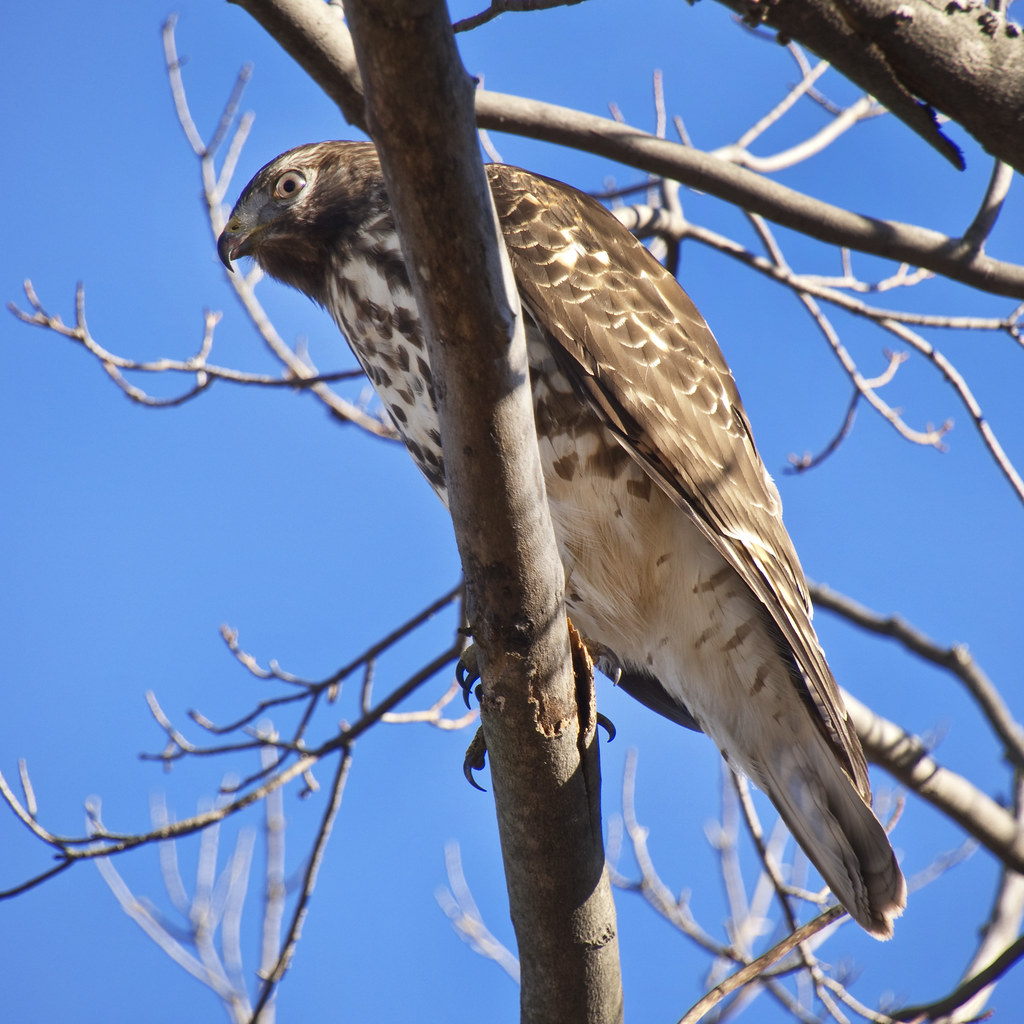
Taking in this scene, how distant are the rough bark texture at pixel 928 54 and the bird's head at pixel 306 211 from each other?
160 centimetres

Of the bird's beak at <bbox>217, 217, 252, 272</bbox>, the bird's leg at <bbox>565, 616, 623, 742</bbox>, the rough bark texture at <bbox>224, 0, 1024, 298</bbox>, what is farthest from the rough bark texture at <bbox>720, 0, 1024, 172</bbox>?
the bird's beak at <bbox>217, 217, 252, 272</bbox>

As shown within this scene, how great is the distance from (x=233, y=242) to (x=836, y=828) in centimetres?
277

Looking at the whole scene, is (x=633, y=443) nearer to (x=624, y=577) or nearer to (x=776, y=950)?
(x=624, y=577)

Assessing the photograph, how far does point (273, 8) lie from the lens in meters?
2.50

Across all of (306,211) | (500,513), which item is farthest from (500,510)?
(306,211)

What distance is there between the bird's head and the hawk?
0.01 m

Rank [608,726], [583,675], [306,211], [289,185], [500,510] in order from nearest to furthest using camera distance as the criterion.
Result: [500,510] < [583,675] < [608,726] < [306,211] < [289,185]

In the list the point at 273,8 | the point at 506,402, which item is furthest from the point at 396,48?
the point at 273,8

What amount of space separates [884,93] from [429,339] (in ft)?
3.36

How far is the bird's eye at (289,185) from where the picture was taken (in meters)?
3.59

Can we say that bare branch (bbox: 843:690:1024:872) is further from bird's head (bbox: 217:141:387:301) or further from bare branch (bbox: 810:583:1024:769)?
bird's head (bbox: 217:141:387:301)

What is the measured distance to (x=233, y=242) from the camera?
12.1ft

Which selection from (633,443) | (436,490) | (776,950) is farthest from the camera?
(436,490)

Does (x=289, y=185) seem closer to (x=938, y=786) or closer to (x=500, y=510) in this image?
(x=500, y=510)
